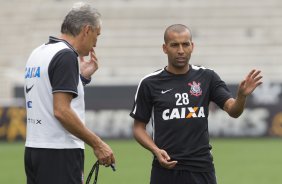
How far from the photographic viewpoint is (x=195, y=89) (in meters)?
6.71

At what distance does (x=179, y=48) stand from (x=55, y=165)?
56.6 inches

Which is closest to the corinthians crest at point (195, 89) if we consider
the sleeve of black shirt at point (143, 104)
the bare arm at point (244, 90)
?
the bare arm at point (244, 90)

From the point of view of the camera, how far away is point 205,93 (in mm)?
6742

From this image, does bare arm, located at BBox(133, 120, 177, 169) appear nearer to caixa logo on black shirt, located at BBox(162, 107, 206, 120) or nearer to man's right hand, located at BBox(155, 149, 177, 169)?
man's right hand, located at BBox(155, 149, 177, 169)

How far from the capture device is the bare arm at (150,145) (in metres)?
6.54

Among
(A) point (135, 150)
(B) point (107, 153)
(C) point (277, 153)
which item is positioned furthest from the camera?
(A) point (135, 150)

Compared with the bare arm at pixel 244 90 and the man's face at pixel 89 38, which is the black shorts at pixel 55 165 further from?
the bare arm at pixel 244 90

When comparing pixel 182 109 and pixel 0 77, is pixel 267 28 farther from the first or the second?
pixel 182 109

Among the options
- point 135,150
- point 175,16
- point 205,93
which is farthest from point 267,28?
point 205,93

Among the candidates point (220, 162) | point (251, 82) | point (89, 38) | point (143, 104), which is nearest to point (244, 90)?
point (251, 82)

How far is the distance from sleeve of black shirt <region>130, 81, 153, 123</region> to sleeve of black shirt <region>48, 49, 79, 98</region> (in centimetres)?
118

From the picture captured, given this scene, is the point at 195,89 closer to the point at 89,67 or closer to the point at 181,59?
the point at 181,59

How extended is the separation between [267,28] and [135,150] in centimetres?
1718

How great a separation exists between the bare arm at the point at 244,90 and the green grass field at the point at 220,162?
23.1 ft
